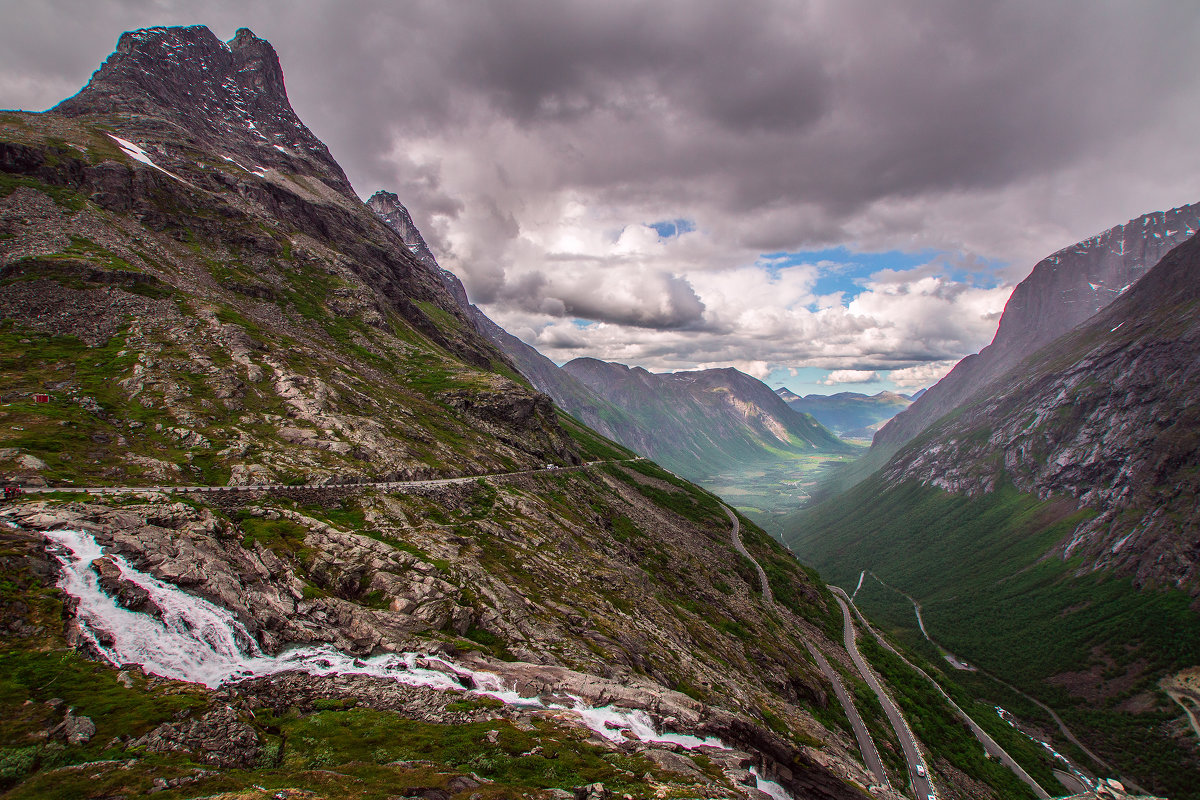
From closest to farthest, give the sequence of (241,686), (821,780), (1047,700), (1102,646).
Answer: (241,686), (821,780), (1047,700), (1102,646)

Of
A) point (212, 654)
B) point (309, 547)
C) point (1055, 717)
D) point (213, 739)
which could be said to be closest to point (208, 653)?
point (212, 654)

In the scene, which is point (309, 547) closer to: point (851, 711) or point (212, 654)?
point (212, 654)

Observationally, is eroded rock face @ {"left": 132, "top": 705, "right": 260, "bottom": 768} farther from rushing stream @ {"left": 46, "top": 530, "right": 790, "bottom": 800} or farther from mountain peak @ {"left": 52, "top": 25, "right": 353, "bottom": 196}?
mountain peak @ {"left": 52, "top": 25, "right": 353, "bottom": 196}

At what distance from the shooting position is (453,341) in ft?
572

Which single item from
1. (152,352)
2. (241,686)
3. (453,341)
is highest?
(453,341)

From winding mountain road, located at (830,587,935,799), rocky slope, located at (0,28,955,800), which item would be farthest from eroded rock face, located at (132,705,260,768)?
winding mountain road, located at (830,587,935,799)

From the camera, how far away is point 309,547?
4081cm

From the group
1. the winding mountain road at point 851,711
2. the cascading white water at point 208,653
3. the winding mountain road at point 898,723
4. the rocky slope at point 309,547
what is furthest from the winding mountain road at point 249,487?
the winding mountain road at point 898,723

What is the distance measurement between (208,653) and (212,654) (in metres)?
0.22

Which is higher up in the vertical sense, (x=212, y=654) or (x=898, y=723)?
(x=212, y=654)

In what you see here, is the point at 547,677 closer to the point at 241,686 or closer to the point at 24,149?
the point at 241,686

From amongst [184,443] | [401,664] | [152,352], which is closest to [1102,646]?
[401,664]

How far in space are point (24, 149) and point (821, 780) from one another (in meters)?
175

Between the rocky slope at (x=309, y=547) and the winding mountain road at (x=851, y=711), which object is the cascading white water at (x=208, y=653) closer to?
the rocky slope at (x=309, y=547)
